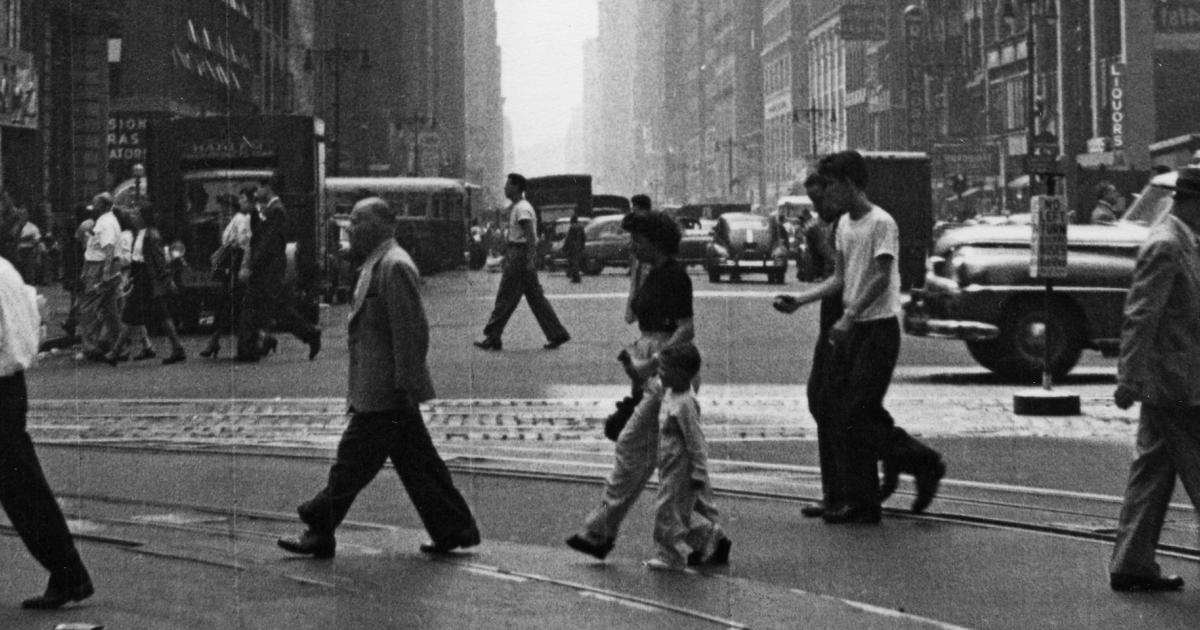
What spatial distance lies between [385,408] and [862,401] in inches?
96.8

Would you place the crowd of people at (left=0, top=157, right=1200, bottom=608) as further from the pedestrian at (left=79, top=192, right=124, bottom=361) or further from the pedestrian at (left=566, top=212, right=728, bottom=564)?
the pedestrian at (left=79, top=192, right=124, bottom=361)

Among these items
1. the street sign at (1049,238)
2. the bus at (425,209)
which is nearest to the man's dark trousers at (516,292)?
the street sign at (1049,238)

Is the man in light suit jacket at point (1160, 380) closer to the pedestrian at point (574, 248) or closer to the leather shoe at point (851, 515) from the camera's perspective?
the leather shoe at point (851, 515)

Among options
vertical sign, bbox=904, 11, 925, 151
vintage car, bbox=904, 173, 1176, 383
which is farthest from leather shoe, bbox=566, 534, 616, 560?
vertical sign, bbox=904, 11, 925, 151

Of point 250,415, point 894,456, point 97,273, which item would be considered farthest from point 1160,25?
point 894,456

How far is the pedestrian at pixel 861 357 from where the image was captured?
10.5 meters

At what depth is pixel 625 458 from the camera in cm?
921

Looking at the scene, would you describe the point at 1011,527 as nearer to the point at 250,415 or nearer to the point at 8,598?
the point at 8,598

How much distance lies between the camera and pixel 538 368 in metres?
22.2

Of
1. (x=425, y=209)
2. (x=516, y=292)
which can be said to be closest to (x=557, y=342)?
(x=516, y=292)

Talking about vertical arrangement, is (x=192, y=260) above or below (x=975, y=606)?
above

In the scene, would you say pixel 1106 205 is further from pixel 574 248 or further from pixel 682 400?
pixel 574 248

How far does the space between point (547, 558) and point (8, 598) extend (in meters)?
2.36

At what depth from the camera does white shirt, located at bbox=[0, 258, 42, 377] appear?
315 inches
